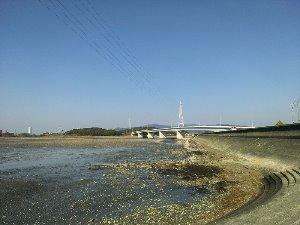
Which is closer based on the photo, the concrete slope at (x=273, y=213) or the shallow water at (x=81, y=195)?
the concrete slope at (x=273, y=213)

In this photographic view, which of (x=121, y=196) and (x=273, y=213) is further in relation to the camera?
(x=121, y=196)

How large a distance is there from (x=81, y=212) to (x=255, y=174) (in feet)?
71.0

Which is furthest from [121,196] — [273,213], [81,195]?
[273,213]

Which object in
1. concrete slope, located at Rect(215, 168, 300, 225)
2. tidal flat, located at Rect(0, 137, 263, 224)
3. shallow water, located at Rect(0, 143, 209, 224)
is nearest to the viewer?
concrete slope, located at Rect(215, 168, 300, 225)

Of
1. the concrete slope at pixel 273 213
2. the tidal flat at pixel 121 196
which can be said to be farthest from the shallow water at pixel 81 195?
the concrete slope at pixel 273 213

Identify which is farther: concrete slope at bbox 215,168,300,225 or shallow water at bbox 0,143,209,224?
→ shallow water at bbox 0,143,209,224

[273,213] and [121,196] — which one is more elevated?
[273,213]

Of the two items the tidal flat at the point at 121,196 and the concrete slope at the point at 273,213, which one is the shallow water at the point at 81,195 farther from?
the concrete slope at the point at 273,213

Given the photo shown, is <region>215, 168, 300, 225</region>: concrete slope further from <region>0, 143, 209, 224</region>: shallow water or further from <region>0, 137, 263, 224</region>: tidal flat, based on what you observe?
<region>0, 143, 209, 224</region>: shallow water

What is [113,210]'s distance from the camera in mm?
19328

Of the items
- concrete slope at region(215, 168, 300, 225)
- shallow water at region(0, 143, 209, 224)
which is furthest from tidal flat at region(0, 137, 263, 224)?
concrete slope at region(215, 168, 300, 225)

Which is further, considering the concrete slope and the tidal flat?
the tidal flat

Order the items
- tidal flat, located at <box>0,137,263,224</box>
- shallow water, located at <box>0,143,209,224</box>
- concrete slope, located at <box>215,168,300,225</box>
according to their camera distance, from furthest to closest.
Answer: shallow water, located at <box>0,143,209,224</box>
tidal flat, located at <box>0,137,263,224</box>
concrete slope, located at <box>215,168,300,225</box>

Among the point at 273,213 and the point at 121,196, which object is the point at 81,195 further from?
the point at 273,213
